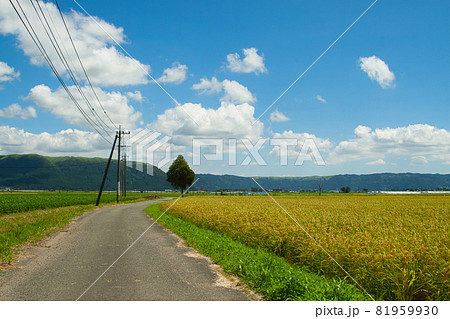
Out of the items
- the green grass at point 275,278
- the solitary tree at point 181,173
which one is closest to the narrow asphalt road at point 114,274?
the green grass at point 275,278

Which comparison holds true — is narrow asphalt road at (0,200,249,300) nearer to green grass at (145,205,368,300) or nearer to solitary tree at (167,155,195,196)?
green grass at (145,205,368,300)

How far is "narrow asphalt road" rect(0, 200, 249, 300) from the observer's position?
20.7 ft

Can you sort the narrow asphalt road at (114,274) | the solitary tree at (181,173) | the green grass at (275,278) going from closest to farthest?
the green grass at (275,278) < the narrow asphalt road at (114,274) < the solitary tree at (181,173)

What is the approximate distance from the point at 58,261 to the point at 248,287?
6.02m

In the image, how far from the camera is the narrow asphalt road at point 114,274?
632 centimetres

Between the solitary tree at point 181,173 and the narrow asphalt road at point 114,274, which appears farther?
the solitary tree at point 181,173

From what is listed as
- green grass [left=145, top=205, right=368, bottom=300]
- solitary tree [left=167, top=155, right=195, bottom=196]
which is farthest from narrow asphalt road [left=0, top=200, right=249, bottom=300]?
solitary tree [left=167, top=155, right=195, bottom=196]

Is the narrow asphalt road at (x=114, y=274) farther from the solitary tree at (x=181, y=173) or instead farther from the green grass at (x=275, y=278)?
the solitary tree at (x=181, y=173)

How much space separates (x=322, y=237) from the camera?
370 inches

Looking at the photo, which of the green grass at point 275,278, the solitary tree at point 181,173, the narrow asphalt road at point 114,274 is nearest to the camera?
the green grass at point 275,278
